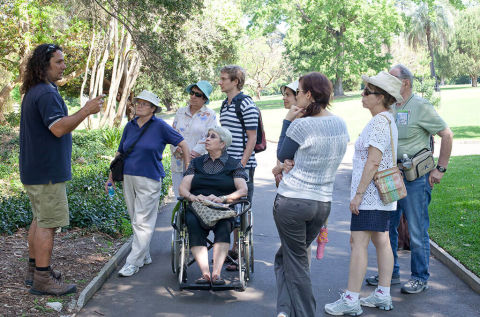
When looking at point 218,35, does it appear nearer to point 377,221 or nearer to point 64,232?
point 64,232

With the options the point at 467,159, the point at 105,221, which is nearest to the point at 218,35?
the point at 467,159

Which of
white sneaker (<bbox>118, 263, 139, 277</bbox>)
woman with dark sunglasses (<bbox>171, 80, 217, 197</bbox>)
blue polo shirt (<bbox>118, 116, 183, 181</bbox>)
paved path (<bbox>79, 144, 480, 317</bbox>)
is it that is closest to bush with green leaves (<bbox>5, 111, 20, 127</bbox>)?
paved path (<bbox>79, 144, 480, 317</bbox>)

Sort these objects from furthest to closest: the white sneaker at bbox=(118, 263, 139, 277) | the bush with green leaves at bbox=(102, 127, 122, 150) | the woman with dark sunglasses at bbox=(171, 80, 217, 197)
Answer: the bush with green leaves at bbox=(102, 127, 122, 150) < the woman with dark sunglasses at bbox=(171, 80, 217, 197) < the white sneaker at bbox=(118, 263, 139, 277)

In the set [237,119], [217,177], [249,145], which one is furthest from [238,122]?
[217,177]

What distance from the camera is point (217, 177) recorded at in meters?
5.89

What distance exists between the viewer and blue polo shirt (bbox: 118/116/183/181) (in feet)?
20.5

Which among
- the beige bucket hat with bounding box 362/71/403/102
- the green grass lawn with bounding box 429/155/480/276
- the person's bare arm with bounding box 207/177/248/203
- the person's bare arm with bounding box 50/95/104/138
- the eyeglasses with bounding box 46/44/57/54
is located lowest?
the green grass lawn with bounding box 429/155/480/276

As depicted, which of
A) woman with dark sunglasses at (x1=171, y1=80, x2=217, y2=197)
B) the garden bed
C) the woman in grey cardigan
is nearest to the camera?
the woman in grey cardigan

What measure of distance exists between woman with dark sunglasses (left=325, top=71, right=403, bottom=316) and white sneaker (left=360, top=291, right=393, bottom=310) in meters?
0.18

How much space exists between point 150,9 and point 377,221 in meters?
6.88

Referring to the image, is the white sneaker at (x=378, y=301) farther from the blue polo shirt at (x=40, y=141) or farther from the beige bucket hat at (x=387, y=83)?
the blue polo shirt at (x=40, y=141)

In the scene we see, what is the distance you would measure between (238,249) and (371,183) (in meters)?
1.56

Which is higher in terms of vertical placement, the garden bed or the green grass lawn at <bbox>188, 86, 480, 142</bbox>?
the garden bed

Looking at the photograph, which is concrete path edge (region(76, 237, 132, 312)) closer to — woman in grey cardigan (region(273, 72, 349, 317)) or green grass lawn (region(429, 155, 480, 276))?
woman in grey cardigan (region(273, 72, 349, 317))
